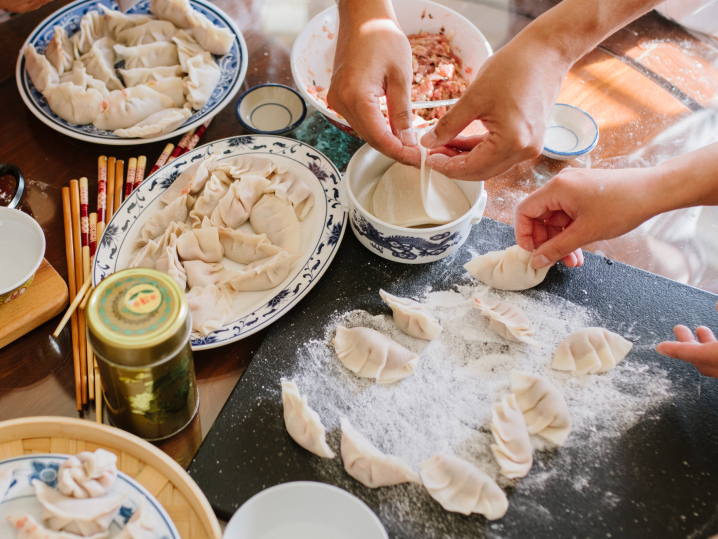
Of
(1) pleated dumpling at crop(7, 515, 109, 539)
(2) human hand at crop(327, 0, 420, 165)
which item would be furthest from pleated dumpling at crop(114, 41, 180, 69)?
(1) pleated dumpling at crop(7, 515, 109, 539)

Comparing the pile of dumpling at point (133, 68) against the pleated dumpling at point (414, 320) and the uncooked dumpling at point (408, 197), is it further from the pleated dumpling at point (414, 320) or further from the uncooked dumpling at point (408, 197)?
the pleated dumpling at point (414, 320)

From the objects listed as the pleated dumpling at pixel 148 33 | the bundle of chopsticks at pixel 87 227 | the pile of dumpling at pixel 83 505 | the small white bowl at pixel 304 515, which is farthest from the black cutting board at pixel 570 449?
the pleated dumpling at pixel 148 33

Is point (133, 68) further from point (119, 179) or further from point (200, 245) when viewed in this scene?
point (200, 245)

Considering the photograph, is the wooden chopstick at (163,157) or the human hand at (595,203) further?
the wooden chopstick at (163,157)

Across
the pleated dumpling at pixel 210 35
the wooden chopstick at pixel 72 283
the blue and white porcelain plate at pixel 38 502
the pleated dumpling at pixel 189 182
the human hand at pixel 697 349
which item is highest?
the pleated dumpling at pixel 210 35

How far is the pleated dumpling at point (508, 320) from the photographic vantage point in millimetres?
1233

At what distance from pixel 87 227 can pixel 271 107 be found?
750 millimetres

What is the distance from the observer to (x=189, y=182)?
146 centimetres

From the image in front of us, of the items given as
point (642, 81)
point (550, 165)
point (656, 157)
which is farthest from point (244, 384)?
point (642, 81)

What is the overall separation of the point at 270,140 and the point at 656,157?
130 centimetres

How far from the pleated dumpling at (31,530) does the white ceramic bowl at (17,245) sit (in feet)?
2.04

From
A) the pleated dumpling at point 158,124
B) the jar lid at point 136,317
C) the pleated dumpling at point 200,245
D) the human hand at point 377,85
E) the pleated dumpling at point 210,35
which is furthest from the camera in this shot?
the pleated dumpling at point 210,35

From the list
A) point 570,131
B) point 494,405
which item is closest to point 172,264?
point 494,405

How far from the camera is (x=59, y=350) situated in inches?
48.7
